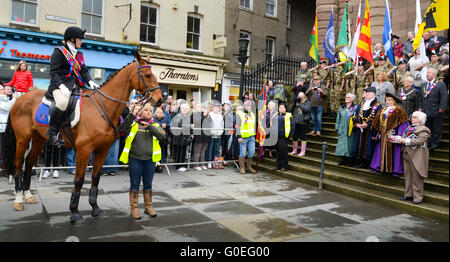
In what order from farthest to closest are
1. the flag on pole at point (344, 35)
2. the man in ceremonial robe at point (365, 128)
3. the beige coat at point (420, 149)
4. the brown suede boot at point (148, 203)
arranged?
the flag on pole at point (344, 35), the man in ceremonial robe at point (365, 128), the beige coat at point (420, 149), the brown suede boot at point (148, 203)

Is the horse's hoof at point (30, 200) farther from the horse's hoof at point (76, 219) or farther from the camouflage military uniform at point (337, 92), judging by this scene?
the camouflage military uniform at point (337, 92)

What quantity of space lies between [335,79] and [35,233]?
11375 mm

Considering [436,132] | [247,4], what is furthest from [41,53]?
[436,132]

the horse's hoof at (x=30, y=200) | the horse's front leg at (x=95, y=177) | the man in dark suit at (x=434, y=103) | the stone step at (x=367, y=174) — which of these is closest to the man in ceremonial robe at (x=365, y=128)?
the stone step at (x=367, y=174)

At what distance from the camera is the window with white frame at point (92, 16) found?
53.7 ft

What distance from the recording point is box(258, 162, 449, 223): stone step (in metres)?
6.43

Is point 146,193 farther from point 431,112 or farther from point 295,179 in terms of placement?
point 431,112

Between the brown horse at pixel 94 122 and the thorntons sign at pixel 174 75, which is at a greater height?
the thorntons sign at pixel 174 75

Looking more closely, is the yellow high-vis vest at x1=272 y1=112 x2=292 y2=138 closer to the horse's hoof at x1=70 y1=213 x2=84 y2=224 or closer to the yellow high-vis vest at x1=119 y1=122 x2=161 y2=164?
the yellow high-vis vest at x1=119 y1=122 x2=161 y2=164

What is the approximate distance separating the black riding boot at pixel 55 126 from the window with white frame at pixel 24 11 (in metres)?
11.8

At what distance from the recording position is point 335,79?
43.2 ft

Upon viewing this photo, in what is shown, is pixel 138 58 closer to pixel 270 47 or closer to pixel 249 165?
pixel 249 165

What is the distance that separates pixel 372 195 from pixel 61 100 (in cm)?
660

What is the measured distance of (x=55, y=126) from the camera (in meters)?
5.70
